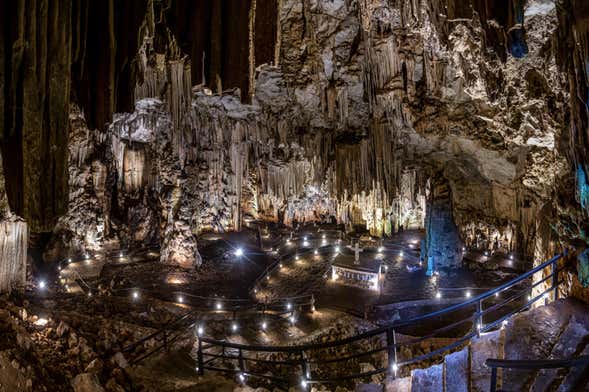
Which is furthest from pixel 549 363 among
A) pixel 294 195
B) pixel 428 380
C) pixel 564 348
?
pixel 294 195

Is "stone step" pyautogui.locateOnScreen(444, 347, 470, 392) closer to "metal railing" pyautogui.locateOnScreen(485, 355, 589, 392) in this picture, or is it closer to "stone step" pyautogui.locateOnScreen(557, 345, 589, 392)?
"stone step" pyautogui.locateOnScreen(557, 345, 589, 392)

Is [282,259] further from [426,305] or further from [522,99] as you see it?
[522,99]

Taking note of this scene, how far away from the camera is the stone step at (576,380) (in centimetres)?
321

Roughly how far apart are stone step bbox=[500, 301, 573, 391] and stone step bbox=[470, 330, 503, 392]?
0.20m

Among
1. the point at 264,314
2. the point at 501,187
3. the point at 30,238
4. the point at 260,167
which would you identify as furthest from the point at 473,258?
the point at 30,238

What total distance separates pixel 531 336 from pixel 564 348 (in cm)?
33

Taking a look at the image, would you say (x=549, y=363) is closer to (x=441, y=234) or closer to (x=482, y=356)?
(x=482, y=356)

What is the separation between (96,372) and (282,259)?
11.3 meters

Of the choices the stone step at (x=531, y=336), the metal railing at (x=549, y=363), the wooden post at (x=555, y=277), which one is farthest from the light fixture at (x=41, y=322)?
the wooden post at (x=555, y=277)

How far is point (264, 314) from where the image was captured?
37.0 feet

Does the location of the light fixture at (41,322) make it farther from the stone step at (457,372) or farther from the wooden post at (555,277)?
the wooden post at (555,277)

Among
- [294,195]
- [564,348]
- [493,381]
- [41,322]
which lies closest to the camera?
[493,381]

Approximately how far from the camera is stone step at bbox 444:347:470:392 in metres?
4.17

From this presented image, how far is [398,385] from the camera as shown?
4.93 meters
